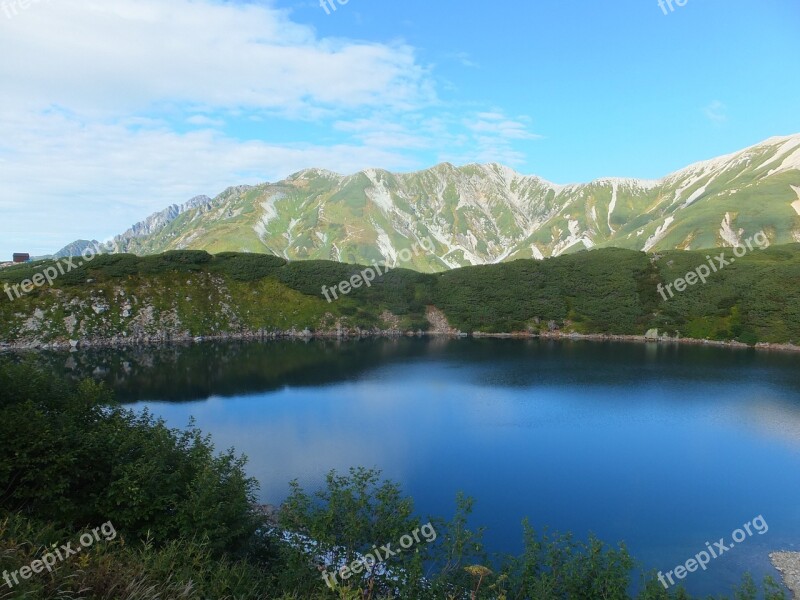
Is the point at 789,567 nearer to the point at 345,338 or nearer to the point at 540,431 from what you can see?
the point at 540,431

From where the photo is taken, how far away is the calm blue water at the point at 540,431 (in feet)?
92.0

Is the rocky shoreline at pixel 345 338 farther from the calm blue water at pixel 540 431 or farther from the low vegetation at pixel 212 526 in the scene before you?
the low vegetation at pixel 212 526

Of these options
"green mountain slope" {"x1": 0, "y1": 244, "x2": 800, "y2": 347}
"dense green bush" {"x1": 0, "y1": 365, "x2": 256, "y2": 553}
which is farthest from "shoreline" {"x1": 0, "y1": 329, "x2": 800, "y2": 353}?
"dense green bush" {"x1": 0, "y1": 365, "x2": 256, "y2": 553}

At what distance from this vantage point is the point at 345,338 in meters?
104

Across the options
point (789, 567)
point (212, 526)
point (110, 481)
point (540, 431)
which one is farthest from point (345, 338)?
point (212, 526)

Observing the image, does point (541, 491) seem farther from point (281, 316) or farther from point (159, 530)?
point (281, 316)

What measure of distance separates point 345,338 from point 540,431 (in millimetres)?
65299

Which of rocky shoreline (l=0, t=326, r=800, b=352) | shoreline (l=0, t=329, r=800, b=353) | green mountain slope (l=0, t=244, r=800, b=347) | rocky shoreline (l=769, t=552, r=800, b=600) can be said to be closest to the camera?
rocky shoreline (l=769, t=552, r=800, b=600)

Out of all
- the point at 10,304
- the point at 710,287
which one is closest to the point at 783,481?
the point at 710,287

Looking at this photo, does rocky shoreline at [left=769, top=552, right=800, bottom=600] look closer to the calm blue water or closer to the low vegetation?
the calm blue water

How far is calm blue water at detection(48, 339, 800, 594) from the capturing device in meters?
28.0

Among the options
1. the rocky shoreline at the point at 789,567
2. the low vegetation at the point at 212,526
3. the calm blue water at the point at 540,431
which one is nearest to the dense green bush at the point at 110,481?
the low vegetation at the point at 212,526

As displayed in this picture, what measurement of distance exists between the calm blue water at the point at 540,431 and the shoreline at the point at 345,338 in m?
11.3

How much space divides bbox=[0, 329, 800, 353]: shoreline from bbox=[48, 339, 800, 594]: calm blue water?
11.3 metres
